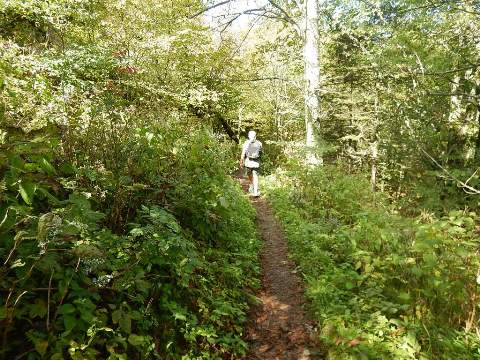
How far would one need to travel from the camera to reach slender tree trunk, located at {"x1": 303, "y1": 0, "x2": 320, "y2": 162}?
34.4 ft

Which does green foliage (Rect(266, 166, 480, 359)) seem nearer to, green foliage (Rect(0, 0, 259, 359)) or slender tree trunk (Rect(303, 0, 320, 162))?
green foliage (Rect(0, 0, 259, 359))

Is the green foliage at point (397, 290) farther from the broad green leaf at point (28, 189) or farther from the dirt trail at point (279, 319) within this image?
the broad green leaf at point (28, 189)

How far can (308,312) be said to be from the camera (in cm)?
466

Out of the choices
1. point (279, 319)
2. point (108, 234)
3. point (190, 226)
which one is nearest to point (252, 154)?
point (190, 226)

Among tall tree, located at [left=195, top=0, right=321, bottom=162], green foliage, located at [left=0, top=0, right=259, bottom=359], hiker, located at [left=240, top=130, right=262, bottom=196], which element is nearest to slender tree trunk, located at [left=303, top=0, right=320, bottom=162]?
tall tree, located at [left=195, top=0, right=321, bottom=162]

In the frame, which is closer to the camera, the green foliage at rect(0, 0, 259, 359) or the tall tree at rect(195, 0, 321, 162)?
the green foliage at rect(0, 0, 259, 359)

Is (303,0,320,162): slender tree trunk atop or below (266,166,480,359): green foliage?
atop

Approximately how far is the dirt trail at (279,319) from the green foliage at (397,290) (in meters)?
0.25

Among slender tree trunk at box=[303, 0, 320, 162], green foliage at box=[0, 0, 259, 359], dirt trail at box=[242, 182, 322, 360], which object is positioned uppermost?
slender tree trunk at box=[303, 0, 320, 162]

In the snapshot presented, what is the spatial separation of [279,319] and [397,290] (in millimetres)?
1542

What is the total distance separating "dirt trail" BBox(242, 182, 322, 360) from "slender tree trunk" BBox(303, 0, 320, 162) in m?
5.12

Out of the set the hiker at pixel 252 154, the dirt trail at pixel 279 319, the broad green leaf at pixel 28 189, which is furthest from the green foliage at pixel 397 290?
the hiker at pixel 252 154

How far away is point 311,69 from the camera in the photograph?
35.3ft

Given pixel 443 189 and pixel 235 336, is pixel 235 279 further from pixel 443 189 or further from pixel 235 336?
pixel 443 189
